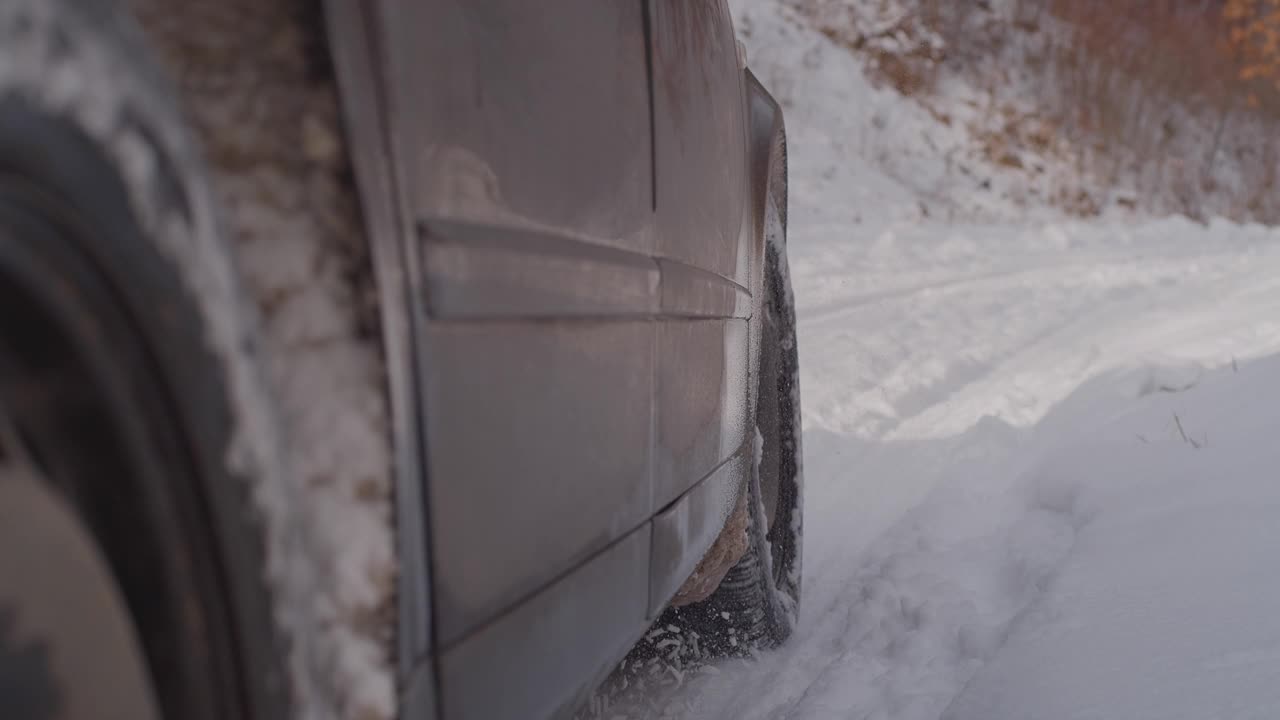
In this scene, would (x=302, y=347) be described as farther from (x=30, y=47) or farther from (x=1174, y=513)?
(x=1174, y=513)

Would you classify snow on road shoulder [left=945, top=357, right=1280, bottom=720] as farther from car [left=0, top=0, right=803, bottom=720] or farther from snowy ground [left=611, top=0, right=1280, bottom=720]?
car [left=0, top=0, right=803, bottom=720]

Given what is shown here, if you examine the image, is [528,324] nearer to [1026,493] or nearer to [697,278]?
[697,278]

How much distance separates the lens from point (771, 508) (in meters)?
2.65

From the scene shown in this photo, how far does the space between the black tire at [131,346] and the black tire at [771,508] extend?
1.79 meters

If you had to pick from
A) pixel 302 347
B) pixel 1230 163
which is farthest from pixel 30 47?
pixel 1230 163

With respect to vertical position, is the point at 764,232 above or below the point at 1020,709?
above

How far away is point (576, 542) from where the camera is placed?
4.00 feet

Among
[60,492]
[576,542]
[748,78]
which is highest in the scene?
[748,78]

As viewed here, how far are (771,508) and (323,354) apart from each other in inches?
77.0

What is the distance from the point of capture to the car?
60cm

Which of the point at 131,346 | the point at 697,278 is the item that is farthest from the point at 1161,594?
the point at 131,346

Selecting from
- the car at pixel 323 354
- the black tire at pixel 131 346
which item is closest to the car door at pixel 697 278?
the car at pixel 323 354

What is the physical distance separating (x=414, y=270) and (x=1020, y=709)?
4.57 feet

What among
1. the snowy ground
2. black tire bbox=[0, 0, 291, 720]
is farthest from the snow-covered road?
black tire bbox=[0, 0, 291, 720]
